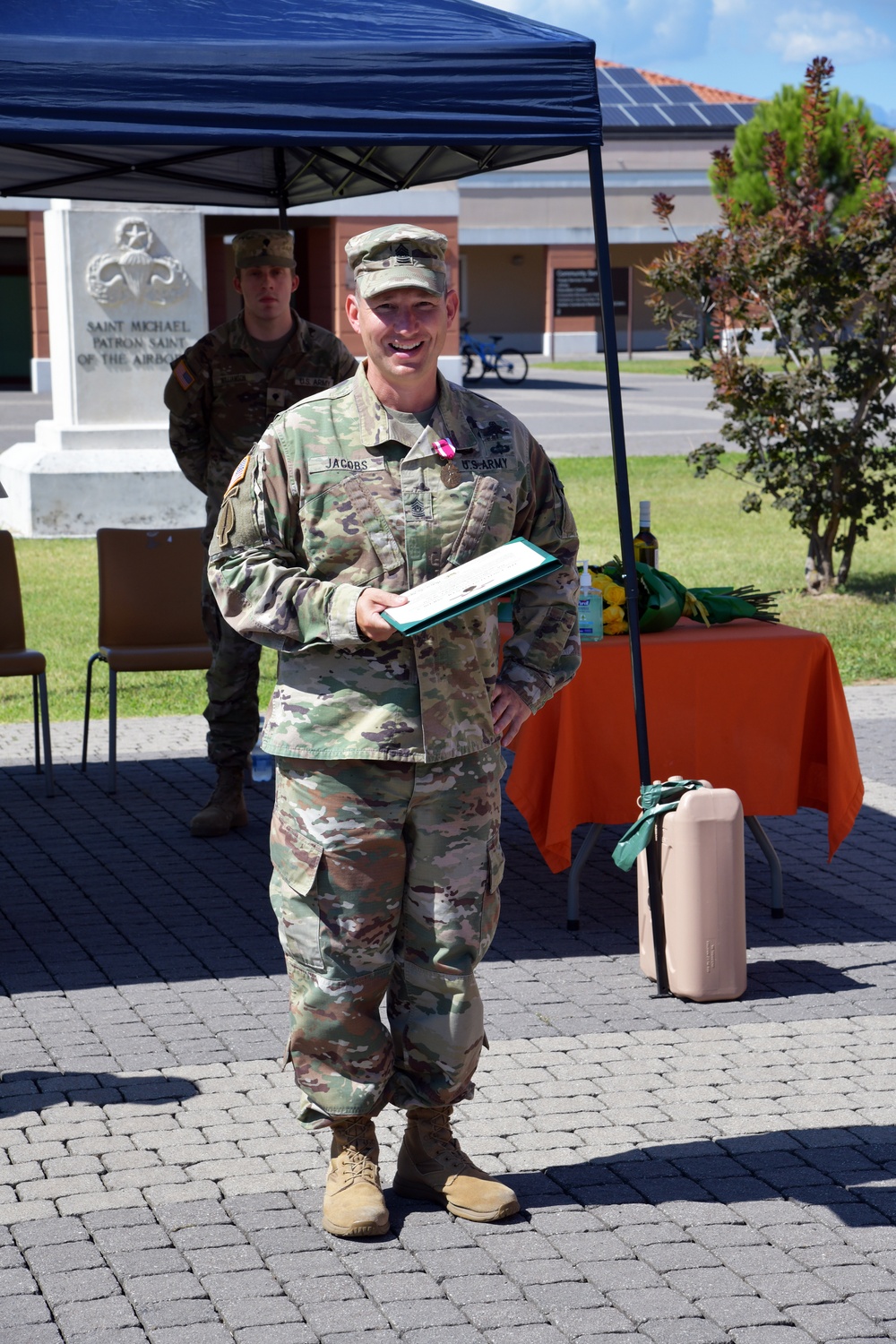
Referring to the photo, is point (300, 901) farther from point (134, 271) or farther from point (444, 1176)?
point (134, 271)

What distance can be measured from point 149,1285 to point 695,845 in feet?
7.18

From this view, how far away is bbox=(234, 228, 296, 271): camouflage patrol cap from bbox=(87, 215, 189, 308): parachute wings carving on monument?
943cm

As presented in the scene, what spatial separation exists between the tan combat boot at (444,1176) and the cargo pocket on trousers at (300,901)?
1.54 ft

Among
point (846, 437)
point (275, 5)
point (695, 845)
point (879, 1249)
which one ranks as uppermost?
point (275, 5)

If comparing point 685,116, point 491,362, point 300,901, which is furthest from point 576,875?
point 685,116

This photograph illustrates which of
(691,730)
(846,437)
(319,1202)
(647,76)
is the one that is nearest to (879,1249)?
(319,1202)

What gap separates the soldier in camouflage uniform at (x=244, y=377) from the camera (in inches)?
258

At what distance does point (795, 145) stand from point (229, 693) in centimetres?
3494

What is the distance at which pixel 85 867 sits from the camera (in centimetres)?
651

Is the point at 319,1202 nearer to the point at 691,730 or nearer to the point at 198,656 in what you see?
the point at 691,730

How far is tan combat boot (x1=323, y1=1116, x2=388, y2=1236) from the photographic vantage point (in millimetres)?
3615

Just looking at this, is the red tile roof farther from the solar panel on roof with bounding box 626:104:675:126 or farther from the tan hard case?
the tan hard case

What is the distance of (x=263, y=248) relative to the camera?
6465 millimetres

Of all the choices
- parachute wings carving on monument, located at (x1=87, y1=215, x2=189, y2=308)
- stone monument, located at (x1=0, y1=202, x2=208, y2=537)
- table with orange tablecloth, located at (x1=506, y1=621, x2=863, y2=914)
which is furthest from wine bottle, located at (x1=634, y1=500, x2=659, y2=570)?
parachute wings carving on monument, located at (x1=87, y1=215, x2=189, y2=308)
